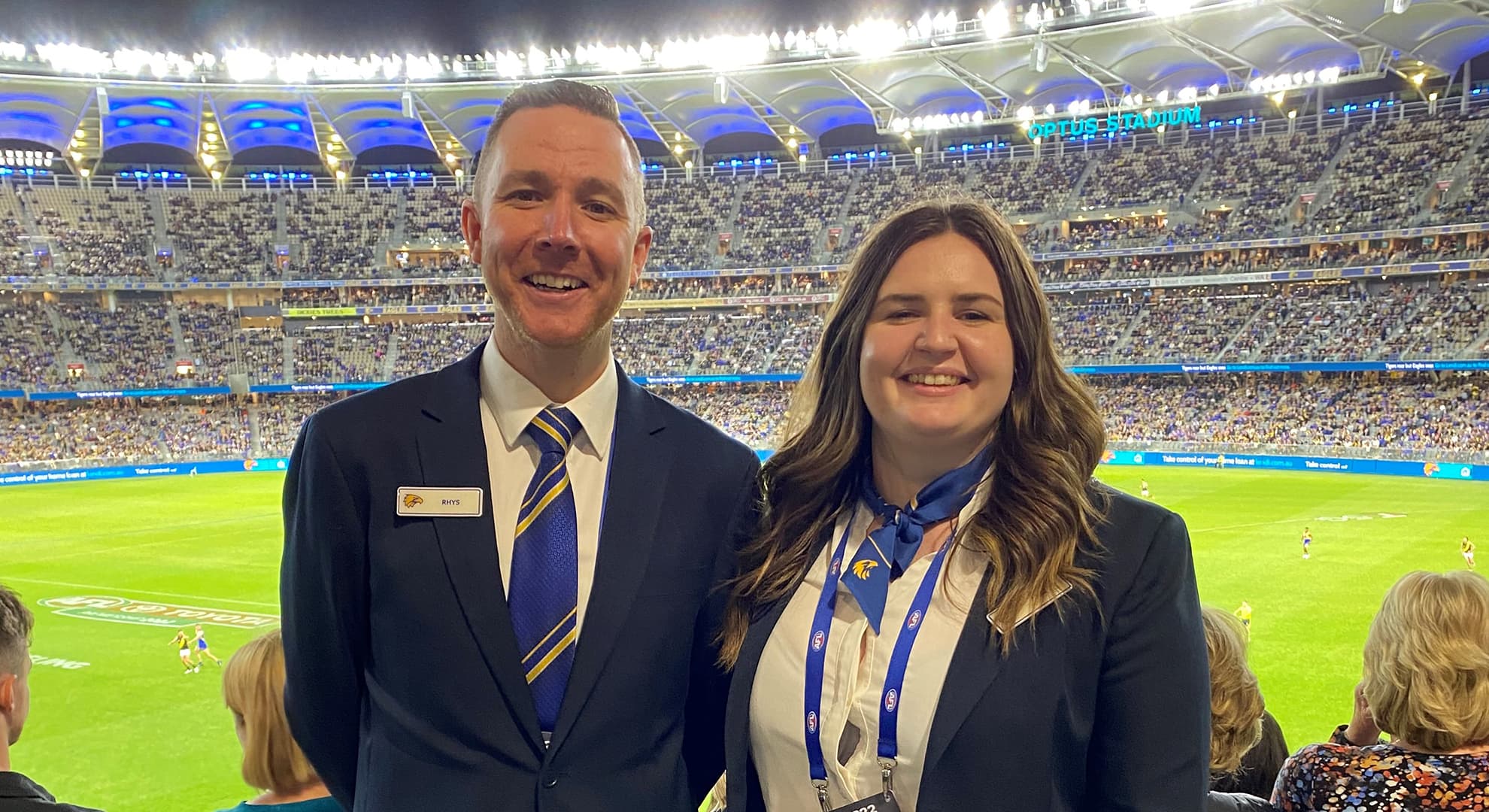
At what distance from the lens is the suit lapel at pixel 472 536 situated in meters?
2.70

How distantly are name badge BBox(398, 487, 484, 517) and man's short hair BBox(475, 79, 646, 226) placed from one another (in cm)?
91

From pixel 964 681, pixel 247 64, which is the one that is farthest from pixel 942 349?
pixel 247 64

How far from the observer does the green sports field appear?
11.5 meters

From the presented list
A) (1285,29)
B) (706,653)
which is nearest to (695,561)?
(706,653)

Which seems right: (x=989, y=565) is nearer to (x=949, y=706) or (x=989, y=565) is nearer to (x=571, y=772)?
(x=949, y=706)

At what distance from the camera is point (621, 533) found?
290 centimetres

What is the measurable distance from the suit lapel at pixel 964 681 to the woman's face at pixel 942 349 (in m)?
0.57

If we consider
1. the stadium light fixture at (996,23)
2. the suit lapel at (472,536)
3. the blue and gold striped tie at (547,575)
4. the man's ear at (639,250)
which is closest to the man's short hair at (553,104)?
the man's ear at (639,250)

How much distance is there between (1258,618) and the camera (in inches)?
653

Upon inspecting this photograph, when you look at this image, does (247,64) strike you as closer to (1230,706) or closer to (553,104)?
(553,104)

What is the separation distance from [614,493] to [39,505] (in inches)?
1565

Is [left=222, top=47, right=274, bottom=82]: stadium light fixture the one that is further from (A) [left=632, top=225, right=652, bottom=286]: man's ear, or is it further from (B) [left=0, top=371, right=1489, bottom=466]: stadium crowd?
(A) [left=632, top=225, right=652, bottom=286]: man's ear

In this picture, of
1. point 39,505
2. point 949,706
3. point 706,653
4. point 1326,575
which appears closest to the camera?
point 949,706

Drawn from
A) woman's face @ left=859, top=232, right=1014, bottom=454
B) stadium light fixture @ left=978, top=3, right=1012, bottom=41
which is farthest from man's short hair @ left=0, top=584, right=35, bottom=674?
stadium light fixture @ left=978, top=3, right=1012, bottom=41
